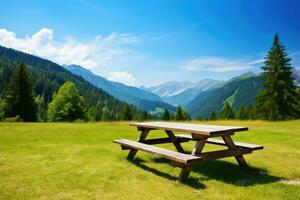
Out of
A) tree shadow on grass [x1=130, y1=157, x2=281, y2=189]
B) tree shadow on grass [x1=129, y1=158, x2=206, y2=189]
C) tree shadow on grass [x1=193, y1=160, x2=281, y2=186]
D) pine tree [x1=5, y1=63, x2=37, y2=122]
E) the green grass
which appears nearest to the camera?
the green grass

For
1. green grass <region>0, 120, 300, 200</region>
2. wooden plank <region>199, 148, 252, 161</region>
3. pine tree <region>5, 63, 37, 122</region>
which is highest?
pine tree <region>5, 63, 37, 122</region>

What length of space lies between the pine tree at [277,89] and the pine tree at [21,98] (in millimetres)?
39714

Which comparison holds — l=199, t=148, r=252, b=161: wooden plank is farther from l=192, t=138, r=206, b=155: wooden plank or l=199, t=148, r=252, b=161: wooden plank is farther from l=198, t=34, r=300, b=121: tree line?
l=198, t=34, r=300, b=121: tree line

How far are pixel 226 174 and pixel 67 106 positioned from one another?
46.7 m

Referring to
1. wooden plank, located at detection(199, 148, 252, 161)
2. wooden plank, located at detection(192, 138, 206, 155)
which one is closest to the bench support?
wooden plank, located at detection(192, 138, 206, 155)

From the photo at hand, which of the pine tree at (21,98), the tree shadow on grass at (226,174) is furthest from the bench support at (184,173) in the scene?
the pine tree at (21,98)

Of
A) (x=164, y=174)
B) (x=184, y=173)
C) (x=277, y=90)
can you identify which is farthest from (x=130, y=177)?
(x=277, y=90)

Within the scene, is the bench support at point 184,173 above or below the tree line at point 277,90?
below

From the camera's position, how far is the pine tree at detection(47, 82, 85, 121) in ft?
167

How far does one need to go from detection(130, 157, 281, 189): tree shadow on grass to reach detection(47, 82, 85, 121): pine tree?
4404 cm

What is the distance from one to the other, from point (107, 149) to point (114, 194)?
5.88 m

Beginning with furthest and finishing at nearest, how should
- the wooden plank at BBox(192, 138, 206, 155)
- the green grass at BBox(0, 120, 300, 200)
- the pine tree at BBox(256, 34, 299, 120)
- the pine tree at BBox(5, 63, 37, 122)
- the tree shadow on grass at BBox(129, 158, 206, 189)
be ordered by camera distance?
1. the pine tree at BBox(5, 63, 37, 122)
2. the pine tree at BBox(256, 34, 299, 120)
3. the wooden plank at BBox(192, 138, 206, 155)
4. the tree shadow on grass at BBox(129, 158, 206, 189)
5. the green grass at BBox(0, 120, 300, 200)

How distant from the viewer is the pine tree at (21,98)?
45844 millimetres

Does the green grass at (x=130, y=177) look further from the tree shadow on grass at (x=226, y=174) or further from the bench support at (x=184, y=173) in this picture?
the bench support at (x=184, y=173)
